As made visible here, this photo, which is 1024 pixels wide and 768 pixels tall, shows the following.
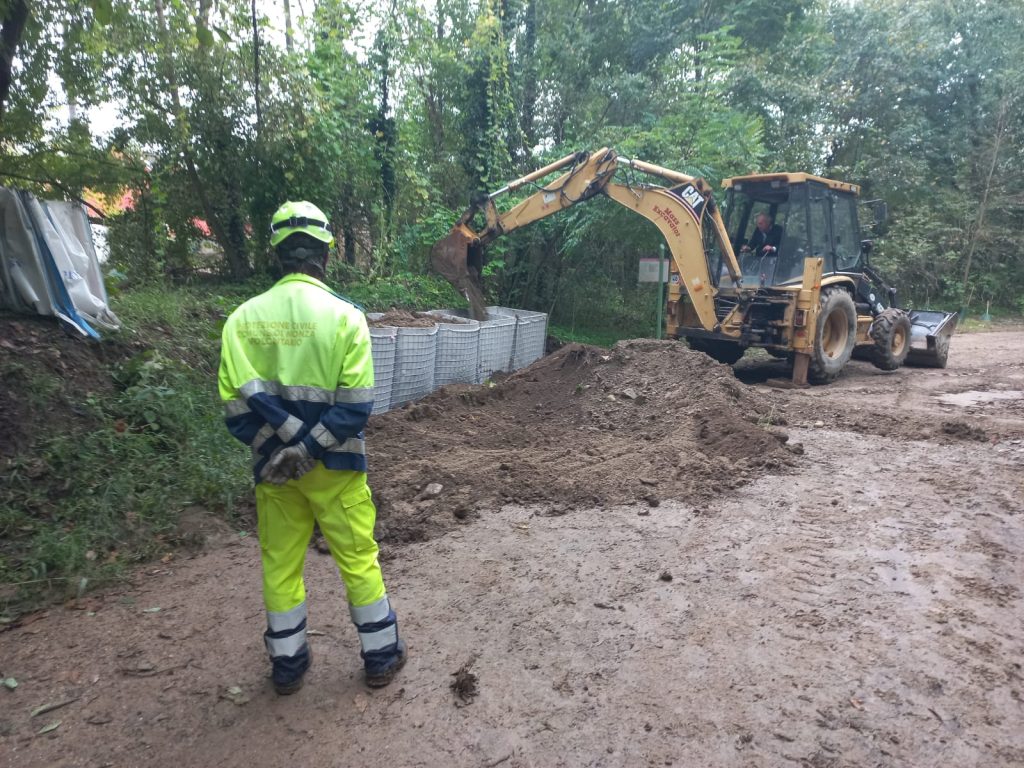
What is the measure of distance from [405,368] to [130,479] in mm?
3298

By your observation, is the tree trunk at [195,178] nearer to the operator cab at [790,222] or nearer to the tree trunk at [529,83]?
the tree trunk at [529,83]

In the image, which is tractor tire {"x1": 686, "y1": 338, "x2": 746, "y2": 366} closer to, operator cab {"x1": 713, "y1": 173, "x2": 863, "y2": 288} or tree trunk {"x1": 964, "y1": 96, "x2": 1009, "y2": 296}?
operator cab {"x1": 713, "y1": 173, "x2": 863, "y2": 288}

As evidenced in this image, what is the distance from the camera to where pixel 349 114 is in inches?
433

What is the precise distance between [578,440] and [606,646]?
3.41 meters

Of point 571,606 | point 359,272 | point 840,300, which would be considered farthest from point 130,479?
point 840,300

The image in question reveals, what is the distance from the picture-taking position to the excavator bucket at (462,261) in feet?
31.7

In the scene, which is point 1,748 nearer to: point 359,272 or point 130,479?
point 130,479

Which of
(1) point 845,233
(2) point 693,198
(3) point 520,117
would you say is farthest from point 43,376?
(3) point 520,117

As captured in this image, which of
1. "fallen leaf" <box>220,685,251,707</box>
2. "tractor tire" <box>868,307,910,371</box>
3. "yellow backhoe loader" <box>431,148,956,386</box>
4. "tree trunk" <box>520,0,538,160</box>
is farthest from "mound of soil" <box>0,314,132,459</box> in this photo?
"tree trunk" <box>520,0,538,160</box>

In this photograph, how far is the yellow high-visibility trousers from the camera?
296 centimetres

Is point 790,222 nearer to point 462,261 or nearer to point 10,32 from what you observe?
point 462,261

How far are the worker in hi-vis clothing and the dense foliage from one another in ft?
7.41

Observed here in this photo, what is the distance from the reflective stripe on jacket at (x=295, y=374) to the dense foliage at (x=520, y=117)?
2213mm

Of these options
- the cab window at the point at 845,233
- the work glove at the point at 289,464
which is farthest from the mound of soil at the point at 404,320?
the cab window at the point at 845,233
